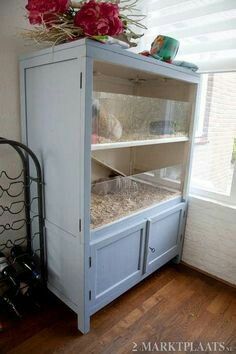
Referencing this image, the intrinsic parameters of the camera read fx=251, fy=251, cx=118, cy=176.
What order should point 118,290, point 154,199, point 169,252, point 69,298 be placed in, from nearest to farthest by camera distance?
point 69,298, point 118,290, point 154,199, point 169,252

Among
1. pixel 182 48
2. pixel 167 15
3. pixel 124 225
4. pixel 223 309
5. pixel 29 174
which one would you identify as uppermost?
pixel 167 15

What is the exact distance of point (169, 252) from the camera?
1.99 meters

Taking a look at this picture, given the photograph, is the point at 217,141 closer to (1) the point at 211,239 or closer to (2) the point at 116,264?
(1) the point at 211,239

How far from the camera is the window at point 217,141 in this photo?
1796 mm

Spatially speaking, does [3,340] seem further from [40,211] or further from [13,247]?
[40,211]

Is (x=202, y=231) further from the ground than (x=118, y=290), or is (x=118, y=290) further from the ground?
(x=202, y=231)

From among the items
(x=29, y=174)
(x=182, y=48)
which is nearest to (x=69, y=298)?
(x=29, y=174)

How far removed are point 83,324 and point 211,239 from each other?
113 cm

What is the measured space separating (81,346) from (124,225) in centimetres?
68

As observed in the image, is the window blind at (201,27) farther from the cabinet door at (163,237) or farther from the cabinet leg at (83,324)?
the cabinet leg at (83,324)

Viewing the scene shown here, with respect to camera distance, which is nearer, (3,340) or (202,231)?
(3,340)

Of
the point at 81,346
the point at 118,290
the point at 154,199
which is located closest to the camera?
the point at 81,346

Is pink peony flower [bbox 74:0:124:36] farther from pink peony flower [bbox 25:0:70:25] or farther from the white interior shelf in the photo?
the white interior shelf

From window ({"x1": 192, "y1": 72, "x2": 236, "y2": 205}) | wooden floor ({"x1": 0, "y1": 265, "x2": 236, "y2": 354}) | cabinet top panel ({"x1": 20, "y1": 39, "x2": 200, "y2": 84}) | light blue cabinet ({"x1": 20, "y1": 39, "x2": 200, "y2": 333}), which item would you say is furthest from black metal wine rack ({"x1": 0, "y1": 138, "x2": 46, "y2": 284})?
window ({"x1": 192, "y1": 72, "x2": 236, "y2": 205})
